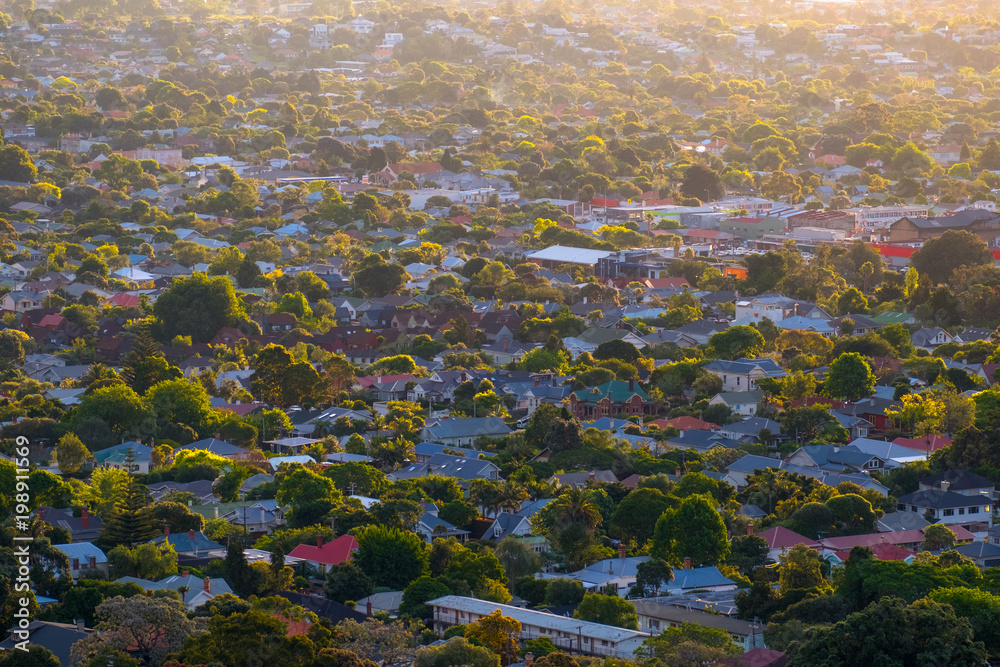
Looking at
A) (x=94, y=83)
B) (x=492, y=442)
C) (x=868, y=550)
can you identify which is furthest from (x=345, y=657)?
(x=94, y=83)

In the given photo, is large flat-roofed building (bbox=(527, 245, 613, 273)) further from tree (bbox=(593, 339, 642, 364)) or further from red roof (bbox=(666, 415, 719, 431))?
red roof (bbox=(666, 415, 719, 431))

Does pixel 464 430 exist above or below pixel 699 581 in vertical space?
below

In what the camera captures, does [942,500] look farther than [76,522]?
Yes

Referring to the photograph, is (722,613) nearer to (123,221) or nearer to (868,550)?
(868,550)

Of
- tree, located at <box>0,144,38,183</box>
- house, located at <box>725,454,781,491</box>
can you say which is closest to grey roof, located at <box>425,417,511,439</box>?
house, located at <box>725,454,781,491</box>

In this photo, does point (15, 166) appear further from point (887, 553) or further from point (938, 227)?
point (887, 553)

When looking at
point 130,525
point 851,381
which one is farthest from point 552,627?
point 851,381

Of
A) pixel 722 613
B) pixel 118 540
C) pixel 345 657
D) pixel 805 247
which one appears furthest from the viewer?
pixel 805 247

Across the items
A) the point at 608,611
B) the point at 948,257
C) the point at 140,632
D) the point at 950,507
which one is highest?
the point at 140,632
